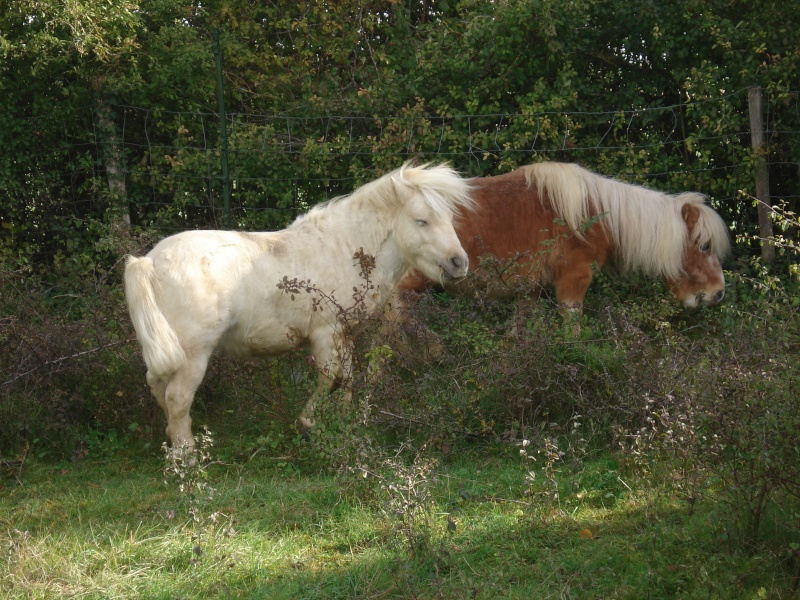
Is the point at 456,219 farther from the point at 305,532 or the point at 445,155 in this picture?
the point at 305,532

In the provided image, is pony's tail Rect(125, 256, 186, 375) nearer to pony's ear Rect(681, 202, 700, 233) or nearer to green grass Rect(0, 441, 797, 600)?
green grass Rect(0, 441, 797, 600)

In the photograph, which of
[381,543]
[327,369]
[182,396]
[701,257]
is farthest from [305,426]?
[701,257]

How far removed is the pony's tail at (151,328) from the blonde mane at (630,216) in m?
3.57

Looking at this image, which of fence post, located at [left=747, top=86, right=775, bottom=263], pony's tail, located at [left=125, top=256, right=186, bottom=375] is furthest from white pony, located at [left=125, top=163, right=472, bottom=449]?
fence post, located at [left=747, top=86, right=775, bottom=263]

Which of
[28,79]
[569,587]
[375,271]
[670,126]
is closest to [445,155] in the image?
[670,126]

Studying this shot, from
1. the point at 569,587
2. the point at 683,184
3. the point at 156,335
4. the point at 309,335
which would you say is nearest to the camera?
the point at 569,587

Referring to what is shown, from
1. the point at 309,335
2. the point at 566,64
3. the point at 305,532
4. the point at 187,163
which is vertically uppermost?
the point at 566,64

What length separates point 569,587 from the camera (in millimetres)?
3672

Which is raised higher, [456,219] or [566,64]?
[566,64]

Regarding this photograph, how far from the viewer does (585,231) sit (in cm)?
766

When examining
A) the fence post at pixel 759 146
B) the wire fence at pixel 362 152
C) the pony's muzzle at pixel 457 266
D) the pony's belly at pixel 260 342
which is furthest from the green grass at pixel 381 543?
the wire fence at pixel 362 152

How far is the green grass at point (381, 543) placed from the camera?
3.70 m

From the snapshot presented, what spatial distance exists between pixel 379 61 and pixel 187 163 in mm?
2517

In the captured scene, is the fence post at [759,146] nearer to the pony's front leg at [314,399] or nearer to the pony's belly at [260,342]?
the pony's front leg at [314,399]
